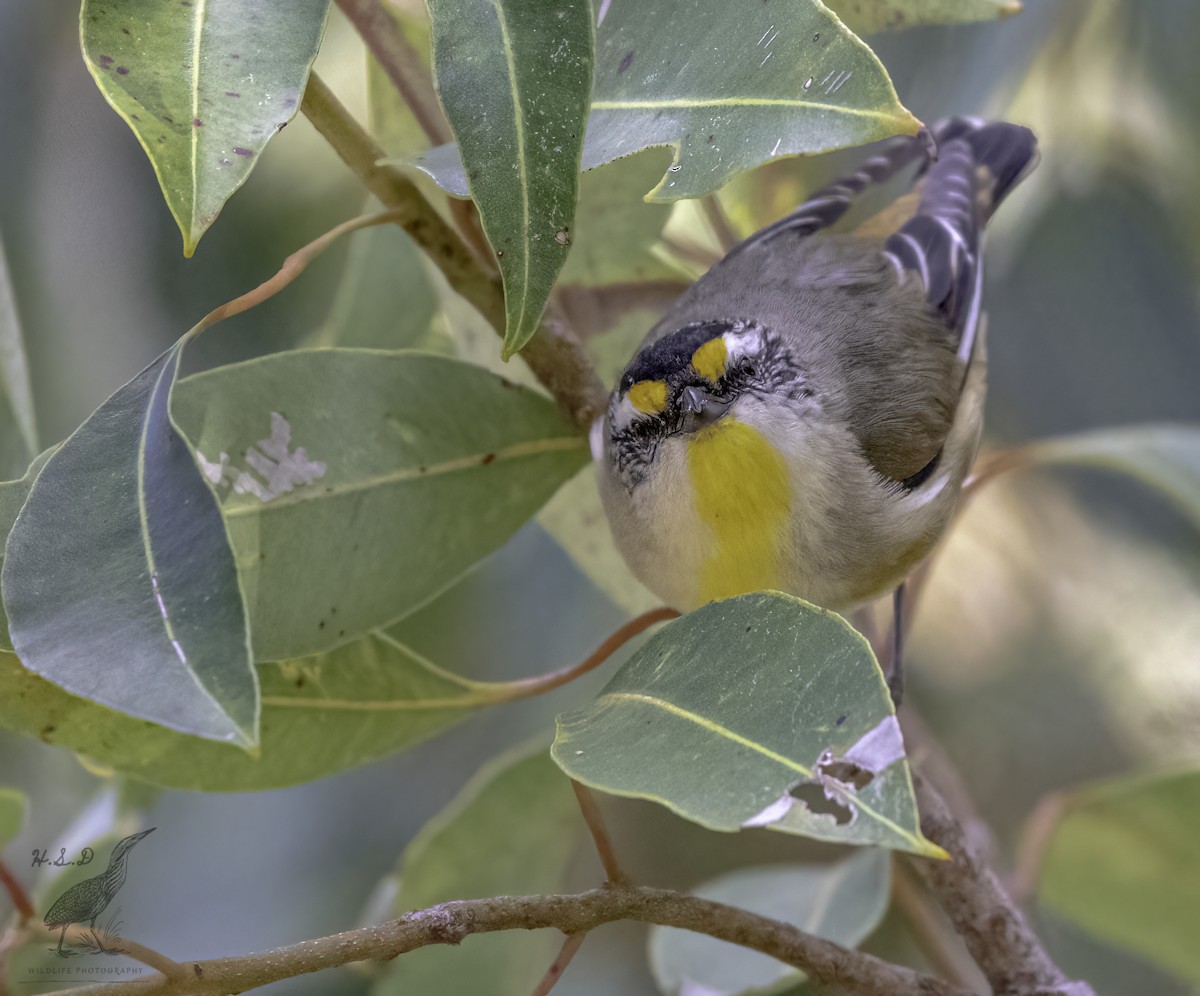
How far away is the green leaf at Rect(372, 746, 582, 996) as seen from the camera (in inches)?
70.6

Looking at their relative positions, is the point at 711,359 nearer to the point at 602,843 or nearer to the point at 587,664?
the point at 587,664

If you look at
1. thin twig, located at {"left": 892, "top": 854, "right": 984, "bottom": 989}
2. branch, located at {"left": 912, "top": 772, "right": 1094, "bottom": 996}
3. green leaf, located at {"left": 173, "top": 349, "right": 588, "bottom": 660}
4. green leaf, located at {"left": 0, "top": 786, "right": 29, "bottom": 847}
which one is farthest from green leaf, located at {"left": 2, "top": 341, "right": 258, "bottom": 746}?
thin twig, located at {"left": 892, "top": 854, "right": 984, "bottom": 989}

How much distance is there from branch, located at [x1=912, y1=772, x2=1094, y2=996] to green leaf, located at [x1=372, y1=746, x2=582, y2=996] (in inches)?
26.4

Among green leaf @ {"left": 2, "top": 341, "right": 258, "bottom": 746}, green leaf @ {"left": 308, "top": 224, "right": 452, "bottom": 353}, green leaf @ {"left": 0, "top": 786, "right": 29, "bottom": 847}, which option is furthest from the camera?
green leaf @ {"left": 308, "top": 224, "right": 452, "bottom": 353}

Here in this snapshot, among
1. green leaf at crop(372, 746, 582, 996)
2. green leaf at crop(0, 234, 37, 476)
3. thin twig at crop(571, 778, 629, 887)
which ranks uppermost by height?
green leaf at crop(0, 234, 37, 476)

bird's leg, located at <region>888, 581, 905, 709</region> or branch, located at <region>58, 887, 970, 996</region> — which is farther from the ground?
branch, located at <region>58, 887, 970, 996</region>

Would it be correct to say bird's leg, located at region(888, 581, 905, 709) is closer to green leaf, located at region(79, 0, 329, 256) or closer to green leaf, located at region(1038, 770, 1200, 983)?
Result: green leaf, located at region(1038, 770, 1200, 983)

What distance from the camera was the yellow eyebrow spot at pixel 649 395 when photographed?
5.13 feet

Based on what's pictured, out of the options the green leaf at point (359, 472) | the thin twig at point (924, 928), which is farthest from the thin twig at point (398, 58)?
the thin twig at point (924, 928)

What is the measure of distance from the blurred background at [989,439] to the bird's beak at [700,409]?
0.50 m

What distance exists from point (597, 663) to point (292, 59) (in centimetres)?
75

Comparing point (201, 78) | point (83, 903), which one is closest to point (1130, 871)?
point (83, 903)

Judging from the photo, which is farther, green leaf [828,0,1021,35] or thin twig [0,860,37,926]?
green leaf [828,0,1021,35]

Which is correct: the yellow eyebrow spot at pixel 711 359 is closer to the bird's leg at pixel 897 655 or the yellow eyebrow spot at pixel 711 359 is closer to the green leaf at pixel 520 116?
the bird's leg at pixel 897 655
